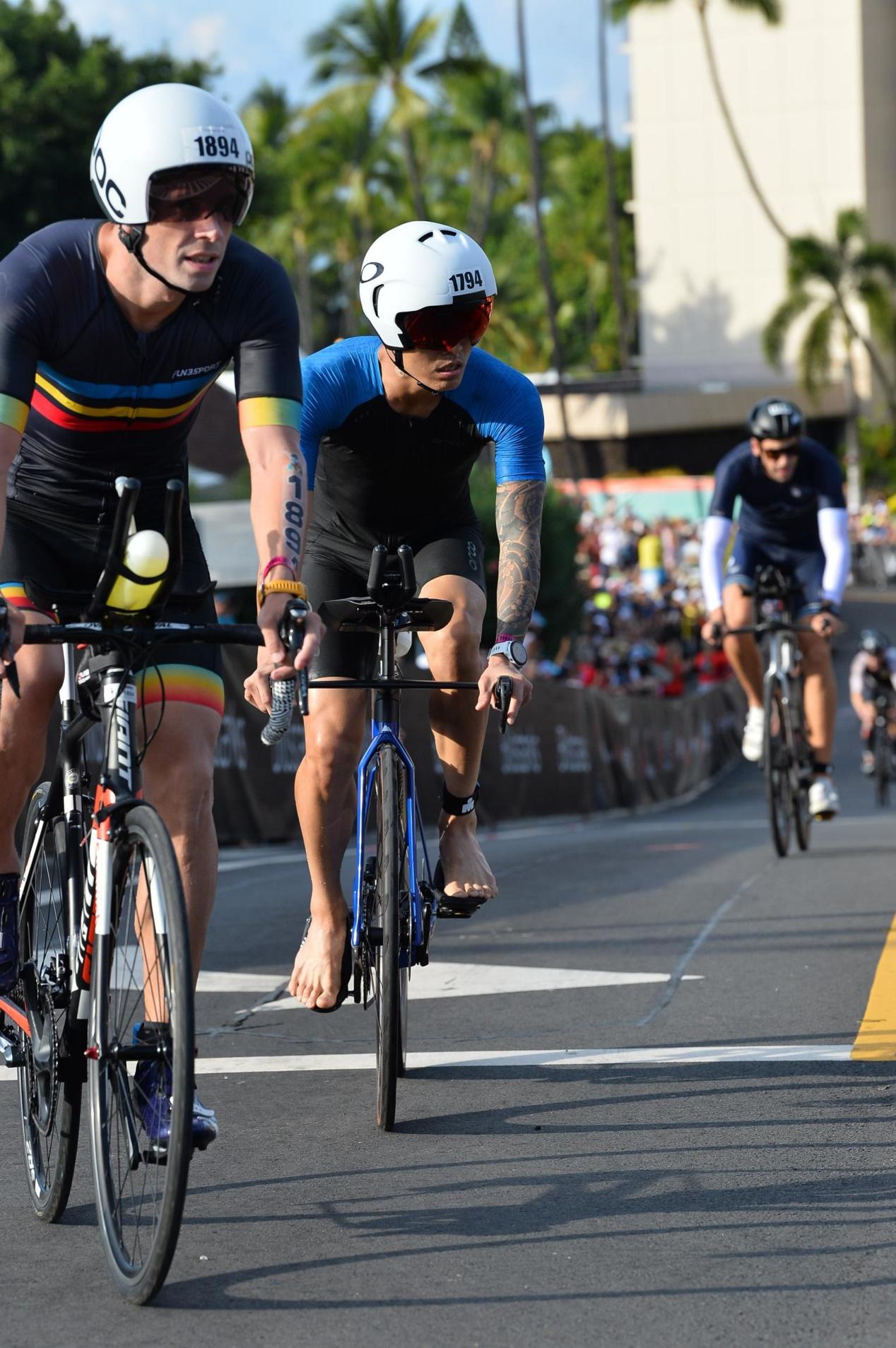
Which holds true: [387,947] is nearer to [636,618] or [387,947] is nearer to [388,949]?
[388,949]

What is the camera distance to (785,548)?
35.2 ft

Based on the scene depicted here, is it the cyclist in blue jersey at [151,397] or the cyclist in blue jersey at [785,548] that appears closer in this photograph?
the cyclist in blue jersey at [151,397]

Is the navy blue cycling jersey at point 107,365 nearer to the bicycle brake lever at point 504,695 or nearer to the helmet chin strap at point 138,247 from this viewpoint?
the helmet chin strap at point 138,247

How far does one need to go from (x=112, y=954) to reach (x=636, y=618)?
29.0 metres

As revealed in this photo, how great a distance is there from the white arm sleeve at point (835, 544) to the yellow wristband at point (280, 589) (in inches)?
260

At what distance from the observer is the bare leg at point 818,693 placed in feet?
35.1

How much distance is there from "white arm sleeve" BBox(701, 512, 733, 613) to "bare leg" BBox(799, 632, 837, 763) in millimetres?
605

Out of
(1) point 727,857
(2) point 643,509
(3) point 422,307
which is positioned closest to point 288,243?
(2) point 643,509

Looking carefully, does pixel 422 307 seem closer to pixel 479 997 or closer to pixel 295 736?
pixel 479 997

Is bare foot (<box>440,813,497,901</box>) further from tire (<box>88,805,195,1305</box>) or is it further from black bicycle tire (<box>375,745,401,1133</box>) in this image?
tire (<box>88,805,195,1305</box>)

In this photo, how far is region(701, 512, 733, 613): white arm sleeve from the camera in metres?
10.5

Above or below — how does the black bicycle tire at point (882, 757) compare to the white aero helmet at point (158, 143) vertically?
below

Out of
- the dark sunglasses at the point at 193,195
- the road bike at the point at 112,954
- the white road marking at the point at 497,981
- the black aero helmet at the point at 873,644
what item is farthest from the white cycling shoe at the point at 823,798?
the black aero helmet at the point at 873,644

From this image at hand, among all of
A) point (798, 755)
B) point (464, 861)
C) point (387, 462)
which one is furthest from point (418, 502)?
point (798, 755)
